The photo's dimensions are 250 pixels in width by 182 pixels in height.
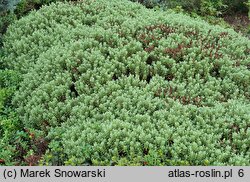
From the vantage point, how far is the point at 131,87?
6.18 m

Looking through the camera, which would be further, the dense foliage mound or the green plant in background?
the green plant in background

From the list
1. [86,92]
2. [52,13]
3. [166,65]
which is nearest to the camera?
[86,92]

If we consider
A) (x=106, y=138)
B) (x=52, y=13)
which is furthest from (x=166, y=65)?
(x=52, y=13)

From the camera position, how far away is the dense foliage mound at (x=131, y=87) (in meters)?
5.27

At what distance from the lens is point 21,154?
5914 mm

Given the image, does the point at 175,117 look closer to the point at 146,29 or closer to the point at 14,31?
the point at 146,29

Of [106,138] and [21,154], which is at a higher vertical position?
[106,138]

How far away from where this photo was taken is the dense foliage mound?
5.27 meters

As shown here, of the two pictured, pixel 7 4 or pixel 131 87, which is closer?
pixel 131 87

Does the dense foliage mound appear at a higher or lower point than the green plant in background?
lower

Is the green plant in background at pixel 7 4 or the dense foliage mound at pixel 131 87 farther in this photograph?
the green plant in background at pixel 7 4

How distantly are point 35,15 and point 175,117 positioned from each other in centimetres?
477

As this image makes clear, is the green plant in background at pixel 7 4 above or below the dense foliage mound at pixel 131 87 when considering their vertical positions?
above

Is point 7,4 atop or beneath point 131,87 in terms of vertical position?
atop
